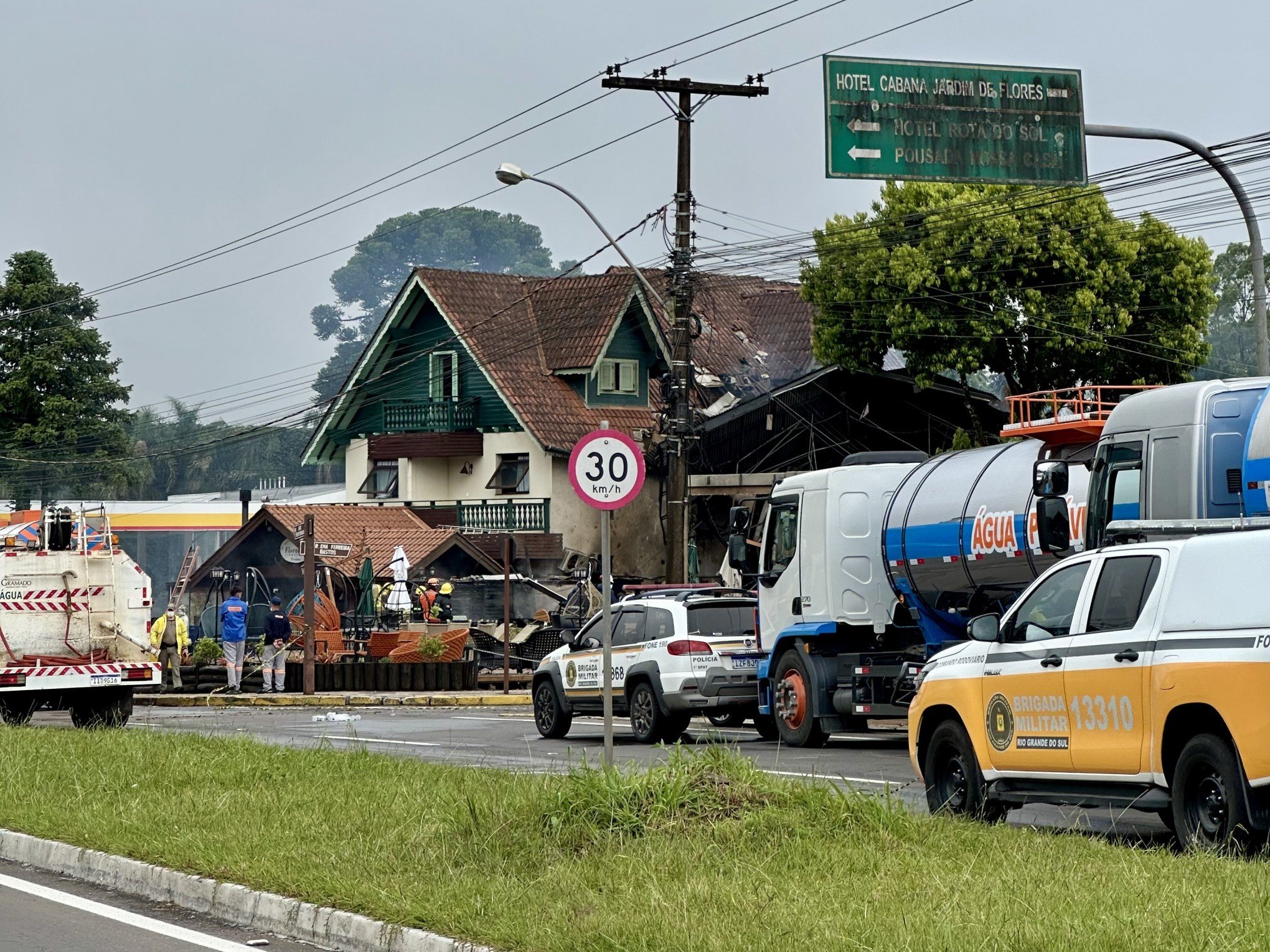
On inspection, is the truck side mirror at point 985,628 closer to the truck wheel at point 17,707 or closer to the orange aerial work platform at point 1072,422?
the orange aerial work platform at point 1072,422

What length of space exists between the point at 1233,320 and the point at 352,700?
8269 centimetres

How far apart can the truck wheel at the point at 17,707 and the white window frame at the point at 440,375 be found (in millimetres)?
27741

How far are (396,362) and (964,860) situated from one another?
147 feet

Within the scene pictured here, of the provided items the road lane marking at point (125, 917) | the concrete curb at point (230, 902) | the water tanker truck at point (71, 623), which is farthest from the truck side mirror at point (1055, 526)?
the water tanker truck at point (71, 623)

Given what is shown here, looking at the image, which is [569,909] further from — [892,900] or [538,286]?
Result: [538,286]

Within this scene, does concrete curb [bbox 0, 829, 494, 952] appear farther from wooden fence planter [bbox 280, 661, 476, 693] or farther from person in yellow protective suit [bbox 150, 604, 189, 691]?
person in yellow protective suit [bbox 150, 604, 189, 691]

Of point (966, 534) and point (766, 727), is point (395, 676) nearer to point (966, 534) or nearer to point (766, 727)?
point (766, 727)

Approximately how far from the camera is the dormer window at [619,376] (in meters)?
49.6

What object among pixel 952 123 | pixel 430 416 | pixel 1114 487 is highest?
pixel 952 123

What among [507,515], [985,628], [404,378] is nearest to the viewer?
[985,628]

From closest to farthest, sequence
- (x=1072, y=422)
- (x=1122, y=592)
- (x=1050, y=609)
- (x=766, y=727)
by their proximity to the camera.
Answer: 1. (x=1122, y=592)
2. (x=1050, y=609)
3. (x=1072, y=422)
4. (x=766, y=727)

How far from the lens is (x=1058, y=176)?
2033cm

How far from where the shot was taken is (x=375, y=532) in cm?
4659

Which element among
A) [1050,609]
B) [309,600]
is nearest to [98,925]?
[1050,609]
